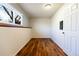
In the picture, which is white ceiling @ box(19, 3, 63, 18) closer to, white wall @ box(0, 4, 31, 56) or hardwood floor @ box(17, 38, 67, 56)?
white wall @ box(0, 4, 31, 56)

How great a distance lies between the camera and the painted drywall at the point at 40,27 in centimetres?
977

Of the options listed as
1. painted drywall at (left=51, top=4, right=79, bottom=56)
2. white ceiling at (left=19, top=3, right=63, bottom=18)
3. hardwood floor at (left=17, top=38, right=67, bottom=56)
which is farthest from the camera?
white ceiling at (left=19, top=3, right=63, bottom=18)

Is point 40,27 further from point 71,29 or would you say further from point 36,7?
point 71,29

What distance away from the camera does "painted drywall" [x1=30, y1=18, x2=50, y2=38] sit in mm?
9766

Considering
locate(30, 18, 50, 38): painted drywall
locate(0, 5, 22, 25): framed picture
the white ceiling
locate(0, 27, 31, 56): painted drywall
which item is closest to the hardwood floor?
locate(0, 27, 31, 56): painted drywall

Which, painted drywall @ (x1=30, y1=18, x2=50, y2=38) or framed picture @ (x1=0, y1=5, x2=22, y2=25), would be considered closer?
framed picture @ (x1=0, y1=5, x2=22, y2=25)

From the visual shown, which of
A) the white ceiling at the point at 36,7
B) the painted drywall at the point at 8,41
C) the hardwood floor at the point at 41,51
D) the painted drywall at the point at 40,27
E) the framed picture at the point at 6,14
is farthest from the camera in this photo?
the painted drywall at the point at 40,27

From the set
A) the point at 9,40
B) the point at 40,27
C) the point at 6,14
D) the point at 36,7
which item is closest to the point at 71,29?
the point at 9,40

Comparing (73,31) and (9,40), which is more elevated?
(73,31)

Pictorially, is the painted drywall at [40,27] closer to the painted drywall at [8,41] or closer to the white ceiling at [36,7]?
the white ceiling at [36,7]

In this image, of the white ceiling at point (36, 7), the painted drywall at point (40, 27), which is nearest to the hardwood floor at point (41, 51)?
the white ceiling at point (36, 7)

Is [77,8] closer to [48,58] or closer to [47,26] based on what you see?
[48,58]

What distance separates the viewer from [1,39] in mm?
2260

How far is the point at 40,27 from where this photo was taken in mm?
9812
